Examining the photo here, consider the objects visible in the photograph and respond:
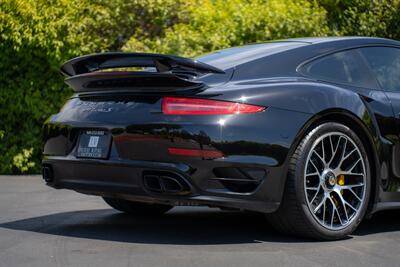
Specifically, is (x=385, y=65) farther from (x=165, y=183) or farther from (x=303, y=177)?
(x=165, y=183)

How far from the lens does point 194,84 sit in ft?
16.8

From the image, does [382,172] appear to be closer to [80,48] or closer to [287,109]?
[287,109]

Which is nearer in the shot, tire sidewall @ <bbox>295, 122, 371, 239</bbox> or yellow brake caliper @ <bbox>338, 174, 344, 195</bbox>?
tire sidewall @ <bbox>295, 122, 371, 239</bbox>

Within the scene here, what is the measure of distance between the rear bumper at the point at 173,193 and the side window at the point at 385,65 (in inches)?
56.7

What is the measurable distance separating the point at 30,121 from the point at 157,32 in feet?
7.59

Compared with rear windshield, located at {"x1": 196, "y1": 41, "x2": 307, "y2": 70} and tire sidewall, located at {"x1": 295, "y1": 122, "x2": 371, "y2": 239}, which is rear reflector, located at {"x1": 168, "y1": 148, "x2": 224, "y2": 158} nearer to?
tire sidewall, located at {"x1": 295, "y1": 122, "x2": 371, "y2": 239}

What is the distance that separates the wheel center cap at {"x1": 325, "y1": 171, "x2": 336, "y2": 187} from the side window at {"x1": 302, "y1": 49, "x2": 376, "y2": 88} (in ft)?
2.22

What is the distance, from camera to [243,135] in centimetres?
500

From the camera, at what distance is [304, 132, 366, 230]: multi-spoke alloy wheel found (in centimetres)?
533

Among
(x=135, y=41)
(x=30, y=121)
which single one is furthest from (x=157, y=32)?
(x=30, y=121)

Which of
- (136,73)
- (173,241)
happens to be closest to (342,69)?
(136,73)

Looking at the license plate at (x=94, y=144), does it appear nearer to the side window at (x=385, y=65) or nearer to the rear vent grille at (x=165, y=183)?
the rear vent grille at (x=165, y=183)

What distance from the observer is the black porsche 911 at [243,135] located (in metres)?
5.00

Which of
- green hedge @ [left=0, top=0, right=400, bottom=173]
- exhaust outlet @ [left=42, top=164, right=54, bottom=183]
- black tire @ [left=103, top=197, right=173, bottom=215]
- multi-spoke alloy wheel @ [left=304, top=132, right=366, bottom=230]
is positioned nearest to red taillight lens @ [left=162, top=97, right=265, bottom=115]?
multi-spoke alloy wheel @ [left=304, top=132, right=366, bottom=230]
